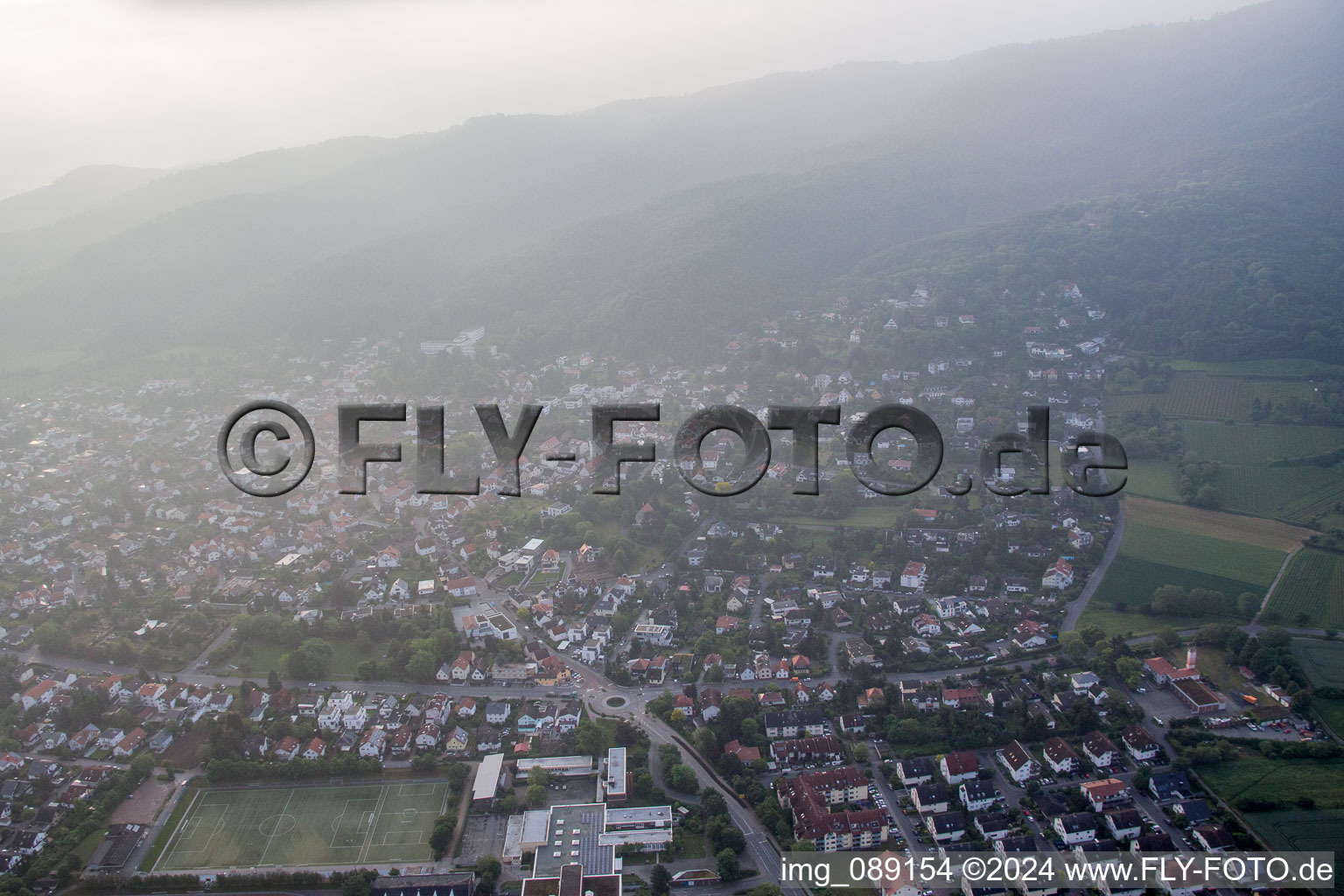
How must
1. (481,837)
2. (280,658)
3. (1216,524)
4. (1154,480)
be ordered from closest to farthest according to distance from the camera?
(481,837) < (280,658) < (1216,524) < (1154,480)

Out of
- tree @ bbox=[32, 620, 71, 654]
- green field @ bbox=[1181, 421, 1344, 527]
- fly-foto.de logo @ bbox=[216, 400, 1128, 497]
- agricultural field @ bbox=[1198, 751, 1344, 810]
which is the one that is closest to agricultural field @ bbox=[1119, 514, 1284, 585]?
fly-foto.de logo @ bbox=[216, 400, 1128, 497]

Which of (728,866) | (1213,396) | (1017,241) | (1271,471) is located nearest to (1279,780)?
(728,866)

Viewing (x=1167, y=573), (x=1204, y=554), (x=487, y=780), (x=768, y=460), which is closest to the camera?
(x=487, y=780)

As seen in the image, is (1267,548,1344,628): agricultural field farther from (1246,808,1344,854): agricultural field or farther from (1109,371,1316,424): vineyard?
(1109,371,1316,424): vineyard

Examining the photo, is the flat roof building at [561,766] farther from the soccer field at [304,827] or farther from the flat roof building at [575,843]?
the soccer field at [304,827]

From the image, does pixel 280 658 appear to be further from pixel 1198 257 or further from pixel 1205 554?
pixel 1198 257

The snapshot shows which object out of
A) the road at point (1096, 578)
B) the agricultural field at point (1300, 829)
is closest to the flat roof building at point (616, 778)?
the agricultural field at point (1300, 829)
